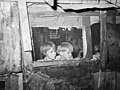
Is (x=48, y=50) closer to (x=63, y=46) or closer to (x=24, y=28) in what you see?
(x=63, y=46)

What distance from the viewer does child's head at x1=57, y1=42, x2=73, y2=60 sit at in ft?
7.39

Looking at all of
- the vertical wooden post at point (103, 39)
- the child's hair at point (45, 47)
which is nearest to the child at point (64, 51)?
the child's hair at point (45, 47)

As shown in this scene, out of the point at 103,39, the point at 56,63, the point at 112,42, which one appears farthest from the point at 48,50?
the point at 112,42

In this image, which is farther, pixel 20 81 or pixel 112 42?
pixel 112 42

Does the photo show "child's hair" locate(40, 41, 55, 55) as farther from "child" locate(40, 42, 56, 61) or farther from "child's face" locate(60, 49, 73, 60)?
"child's face" locate(60, 49, 73, 60)

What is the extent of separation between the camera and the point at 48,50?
221 centimetres

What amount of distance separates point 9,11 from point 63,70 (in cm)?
112

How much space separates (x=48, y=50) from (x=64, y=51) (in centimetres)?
24

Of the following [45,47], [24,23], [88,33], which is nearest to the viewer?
[24,23]

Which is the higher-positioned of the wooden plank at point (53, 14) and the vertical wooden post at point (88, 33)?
the wooden plank at point (53, 14)

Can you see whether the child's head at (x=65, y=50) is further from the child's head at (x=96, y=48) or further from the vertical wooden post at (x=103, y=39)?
the vertical wooden post at (x=103, y=39)

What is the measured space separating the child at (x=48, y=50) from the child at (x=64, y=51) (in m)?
0.08

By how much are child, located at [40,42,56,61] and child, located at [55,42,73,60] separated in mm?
78

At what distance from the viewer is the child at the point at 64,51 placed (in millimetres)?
2252
